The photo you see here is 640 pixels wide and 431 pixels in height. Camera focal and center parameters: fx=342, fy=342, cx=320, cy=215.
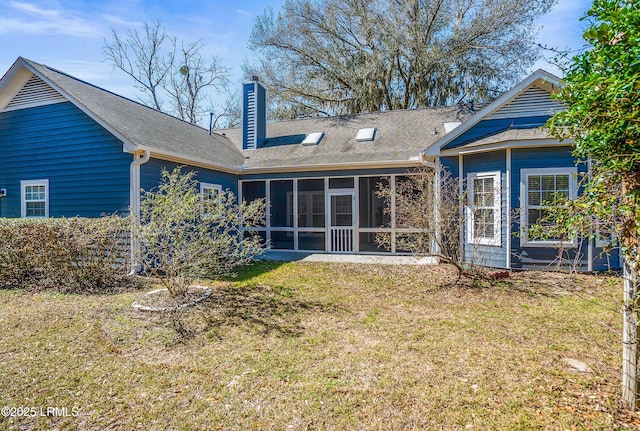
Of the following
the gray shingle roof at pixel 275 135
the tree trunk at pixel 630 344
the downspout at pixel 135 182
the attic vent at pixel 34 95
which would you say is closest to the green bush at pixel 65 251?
the downspout at pixel 135 182

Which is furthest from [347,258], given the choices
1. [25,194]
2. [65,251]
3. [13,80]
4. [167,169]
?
[13,80]

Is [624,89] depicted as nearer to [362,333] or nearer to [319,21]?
[362,333]

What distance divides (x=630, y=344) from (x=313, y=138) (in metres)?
11.4

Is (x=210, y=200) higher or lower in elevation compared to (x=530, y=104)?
lower

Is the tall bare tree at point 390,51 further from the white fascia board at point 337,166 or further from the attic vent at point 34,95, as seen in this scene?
the attic vent at point 34,95

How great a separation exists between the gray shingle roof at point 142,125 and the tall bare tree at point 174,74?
42.4 feet

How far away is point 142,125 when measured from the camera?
991cm

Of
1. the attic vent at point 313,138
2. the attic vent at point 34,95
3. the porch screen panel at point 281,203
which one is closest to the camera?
the attic vent at point 34,95

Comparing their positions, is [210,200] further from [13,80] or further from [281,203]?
[281,203]

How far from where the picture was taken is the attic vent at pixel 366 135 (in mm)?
12258

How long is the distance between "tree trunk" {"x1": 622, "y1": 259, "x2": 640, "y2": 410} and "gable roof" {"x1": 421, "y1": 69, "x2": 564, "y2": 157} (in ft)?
20.3

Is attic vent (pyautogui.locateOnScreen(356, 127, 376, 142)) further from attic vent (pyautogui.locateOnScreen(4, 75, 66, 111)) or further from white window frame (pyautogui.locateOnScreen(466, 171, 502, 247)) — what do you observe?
attic vent (pyautogui.locateOnScreen(4, 75, 66, 111))

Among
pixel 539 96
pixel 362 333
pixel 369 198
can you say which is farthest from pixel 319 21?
pixel 362 333

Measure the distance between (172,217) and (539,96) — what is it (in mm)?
9250
